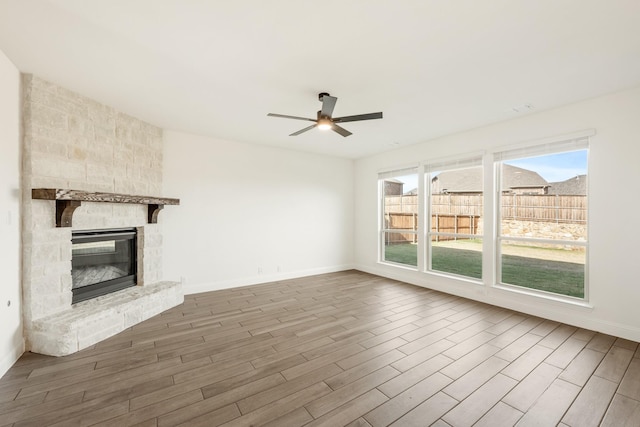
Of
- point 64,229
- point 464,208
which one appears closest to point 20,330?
point 64,229

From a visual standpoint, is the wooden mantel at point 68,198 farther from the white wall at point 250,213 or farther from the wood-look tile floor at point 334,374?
the wood-look tile floor at point 334,374

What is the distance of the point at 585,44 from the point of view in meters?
2.23

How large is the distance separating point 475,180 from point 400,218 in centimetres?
167

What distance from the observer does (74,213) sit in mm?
3129

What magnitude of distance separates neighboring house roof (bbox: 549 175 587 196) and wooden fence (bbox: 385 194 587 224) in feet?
0.21

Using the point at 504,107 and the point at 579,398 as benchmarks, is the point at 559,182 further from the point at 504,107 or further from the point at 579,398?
the point at 579,398

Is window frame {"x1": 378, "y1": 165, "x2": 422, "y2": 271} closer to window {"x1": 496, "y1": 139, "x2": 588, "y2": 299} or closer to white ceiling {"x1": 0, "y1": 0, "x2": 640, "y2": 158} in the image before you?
window {"x1": 496, "y1": 139, "x2": 588, "y2": 299}

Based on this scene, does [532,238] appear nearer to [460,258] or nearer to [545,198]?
[545,198]

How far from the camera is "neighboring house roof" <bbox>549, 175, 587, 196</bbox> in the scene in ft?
11.7

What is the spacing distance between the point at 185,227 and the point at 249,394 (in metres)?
3.30

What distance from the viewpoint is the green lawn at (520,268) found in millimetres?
4975

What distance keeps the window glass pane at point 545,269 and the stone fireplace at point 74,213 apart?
17.8ft

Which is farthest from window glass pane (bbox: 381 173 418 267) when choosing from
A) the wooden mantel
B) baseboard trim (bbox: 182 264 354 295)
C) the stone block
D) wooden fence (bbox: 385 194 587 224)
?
the stone block

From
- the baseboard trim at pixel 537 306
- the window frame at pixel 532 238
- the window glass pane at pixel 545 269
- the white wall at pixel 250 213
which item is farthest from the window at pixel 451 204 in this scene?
the white wall at pixel 250 213
